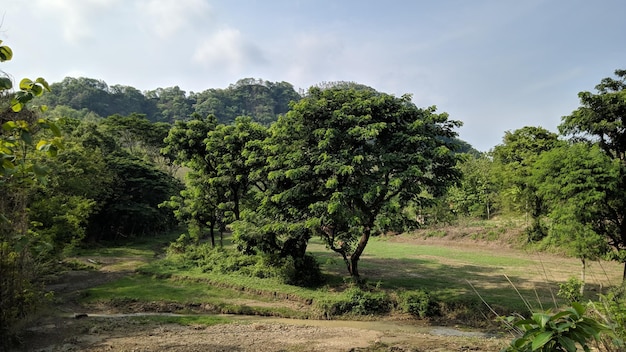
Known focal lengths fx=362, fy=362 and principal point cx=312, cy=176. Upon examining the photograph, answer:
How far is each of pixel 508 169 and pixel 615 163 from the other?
2097 centimetres

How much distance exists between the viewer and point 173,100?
4695 inches

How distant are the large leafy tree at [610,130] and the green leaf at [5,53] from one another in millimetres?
19469

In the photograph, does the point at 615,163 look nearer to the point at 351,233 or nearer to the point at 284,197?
the point at 351,233

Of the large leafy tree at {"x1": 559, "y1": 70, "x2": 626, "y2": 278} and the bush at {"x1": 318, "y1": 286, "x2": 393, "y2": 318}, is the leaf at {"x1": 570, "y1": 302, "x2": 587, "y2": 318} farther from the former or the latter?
the large leafy tree at {"x1": 559, "y1": 70, "x2": 626, "y2": 278}

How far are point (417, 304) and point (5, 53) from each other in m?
14.9

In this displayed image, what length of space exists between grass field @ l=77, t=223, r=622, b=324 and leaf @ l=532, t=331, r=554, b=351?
403 inches

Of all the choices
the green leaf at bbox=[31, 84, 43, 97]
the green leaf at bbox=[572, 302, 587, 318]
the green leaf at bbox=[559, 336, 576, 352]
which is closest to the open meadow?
the green leaf at bbox=[572, 302, 587, 318]

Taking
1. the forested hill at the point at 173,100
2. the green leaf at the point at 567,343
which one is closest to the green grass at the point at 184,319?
the green leaf at the point at 567,343

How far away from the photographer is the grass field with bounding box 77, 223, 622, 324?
15797 millimetres

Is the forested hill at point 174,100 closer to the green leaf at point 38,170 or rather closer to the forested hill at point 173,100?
the forested hill at point 173,100

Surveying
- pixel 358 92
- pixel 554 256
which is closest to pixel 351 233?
pixel 358 92

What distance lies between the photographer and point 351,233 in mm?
17453

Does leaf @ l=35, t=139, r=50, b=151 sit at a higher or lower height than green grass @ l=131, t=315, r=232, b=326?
higher

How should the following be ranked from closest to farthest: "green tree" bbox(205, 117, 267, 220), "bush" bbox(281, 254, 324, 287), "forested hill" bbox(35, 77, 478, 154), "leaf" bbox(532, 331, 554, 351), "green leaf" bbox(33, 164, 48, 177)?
"leaf" bbox(532, 331, 554, 351)
"green leaf" bbox(33, 164, 48, 177)
"bush" bbox(281, 254, 324, 287)
"green tree" bbox(205, 117, 267, 220)
"forested hill" bbox(35, 77, 478, 154)
